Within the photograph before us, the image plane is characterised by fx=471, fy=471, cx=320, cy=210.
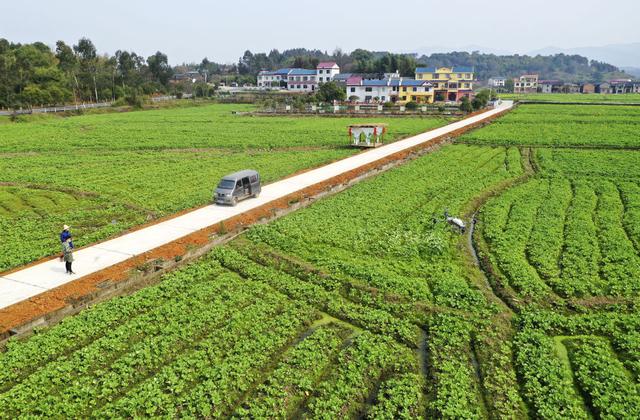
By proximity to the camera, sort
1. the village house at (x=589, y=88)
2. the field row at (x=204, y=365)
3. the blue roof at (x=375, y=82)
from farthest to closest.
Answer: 1. the village house at (x=589, y=88)
2. the blue roof at (x=375, y=82)
3. the field row at (x=204, y=365)

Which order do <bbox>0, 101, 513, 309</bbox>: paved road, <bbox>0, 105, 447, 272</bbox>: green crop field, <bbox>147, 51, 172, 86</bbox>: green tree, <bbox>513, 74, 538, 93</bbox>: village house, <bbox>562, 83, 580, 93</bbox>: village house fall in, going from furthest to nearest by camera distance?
<bbox>513, 74, 538, 93</bbox>: village house < <bbox>562, 83, 580, 93</bbox>: village house < <bbox>147, 51, 172, 86</bbox>: green tree < <bbox>0, 105, 447, 272</bbox>: green crop field < <bbox>0, 101, 513, 309</bbox>: paved road

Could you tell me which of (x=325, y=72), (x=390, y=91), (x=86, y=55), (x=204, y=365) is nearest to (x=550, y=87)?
(x=325, y=72)

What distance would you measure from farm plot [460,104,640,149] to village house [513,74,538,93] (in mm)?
128481

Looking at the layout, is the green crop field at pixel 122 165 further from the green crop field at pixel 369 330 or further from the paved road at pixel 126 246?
the green crop field at pixel 369 330

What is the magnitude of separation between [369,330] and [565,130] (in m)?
49.3

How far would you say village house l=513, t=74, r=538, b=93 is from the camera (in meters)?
190

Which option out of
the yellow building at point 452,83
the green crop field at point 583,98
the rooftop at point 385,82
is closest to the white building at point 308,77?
the rooftop at point 385,82

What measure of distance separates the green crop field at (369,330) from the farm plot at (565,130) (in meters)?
24.0

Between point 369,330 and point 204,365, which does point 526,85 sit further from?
point 204,365

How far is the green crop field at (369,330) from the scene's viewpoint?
10.0m

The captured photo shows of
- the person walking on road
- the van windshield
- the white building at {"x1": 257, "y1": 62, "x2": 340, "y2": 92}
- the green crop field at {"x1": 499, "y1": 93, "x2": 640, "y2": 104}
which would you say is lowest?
the person walking on road

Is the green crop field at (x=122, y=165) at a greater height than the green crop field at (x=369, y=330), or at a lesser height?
greater

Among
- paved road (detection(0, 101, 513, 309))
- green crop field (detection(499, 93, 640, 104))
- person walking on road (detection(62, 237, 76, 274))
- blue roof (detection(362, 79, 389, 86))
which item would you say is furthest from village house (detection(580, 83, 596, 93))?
person walking on road (detection(62, 237, 76, 274))

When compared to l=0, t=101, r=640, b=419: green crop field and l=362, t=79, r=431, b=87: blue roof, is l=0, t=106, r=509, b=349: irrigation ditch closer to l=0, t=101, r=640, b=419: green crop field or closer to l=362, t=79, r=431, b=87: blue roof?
l=0, t=101, r=640, b=419: green crop field
